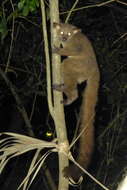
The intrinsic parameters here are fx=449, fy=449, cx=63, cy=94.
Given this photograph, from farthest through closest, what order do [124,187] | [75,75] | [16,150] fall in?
[75,75]
[16,150]
[124,187]

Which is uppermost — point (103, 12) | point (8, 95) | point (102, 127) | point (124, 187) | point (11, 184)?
point (124, 187)

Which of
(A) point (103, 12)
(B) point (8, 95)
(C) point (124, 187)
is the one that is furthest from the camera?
(B) point (8, 95)

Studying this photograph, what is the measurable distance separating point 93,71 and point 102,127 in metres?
2.16

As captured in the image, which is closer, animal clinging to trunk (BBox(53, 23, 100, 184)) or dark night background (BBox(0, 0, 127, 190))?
animal clinging to trunk (BBox(53, 23, 100, 184))

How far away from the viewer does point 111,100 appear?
4480mm

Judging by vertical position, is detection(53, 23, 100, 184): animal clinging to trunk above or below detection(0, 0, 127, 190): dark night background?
above

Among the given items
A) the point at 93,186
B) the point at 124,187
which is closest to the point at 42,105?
the point at 93,186

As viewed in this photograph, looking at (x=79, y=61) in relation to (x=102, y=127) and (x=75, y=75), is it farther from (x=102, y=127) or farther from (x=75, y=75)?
(x=102, y=127)

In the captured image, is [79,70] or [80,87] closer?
[79,70]

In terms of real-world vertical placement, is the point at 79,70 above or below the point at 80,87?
above

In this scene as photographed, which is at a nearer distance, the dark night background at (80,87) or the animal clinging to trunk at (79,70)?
the animal clinging to trunk at (79,70)

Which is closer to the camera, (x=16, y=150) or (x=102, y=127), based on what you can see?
(x=16, y=150)

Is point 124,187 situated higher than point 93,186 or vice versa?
point 124,187

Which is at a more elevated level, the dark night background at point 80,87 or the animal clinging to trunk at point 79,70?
the animal clinging to trunk at point 79,70
